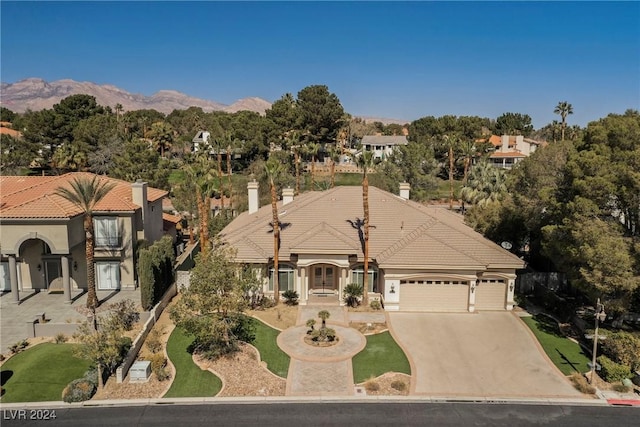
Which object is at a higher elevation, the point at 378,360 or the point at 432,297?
the point at 432,297

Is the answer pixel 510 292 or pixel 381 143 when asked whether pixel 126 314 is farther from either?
pixel 381 143

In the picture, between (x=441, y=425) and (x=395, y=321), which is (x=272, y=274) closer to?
(x=395, y=321)

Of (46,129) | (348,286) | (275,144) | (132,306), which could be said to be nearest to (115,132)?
(46,129)

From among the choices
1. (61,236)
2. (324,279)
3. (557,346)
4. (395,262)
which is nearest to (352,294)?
(324,279)

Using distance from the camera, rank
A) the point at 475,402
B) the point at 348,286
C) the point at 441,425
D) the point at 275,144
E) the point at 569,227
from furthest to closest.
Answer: the point at 275,144 < the point at 348,286 < the point at 569,227 < the point at 475,402 < the point at 441,425

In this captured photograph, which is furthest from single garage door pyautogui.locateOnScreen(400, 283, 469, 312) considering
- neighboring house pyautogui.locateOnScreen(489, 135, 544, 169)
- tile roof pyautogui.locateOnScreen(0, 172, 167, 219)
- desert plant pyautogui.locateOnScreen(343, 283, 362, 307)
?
neighboring house pyautogui.locateOnScreen(489, 135, 544, 169)

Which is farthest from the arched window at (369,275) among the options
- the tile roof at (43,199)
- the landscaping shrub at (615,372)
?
the tile roof at (43,199)

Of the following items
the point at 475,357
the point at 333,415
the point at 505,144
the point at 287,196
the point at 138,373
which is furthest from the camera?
the point at 505,144
